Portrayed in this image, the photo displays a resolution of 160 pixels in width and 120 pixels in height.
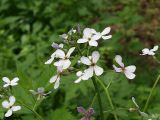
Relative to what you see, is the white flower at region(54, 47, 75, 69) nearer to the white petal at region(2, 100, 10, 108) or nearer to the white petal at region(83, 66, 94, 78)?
the white petal at region(83, 66, 94, 78)

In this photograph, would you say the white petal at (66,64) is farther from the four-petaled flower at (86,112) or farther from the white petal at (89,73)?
the four-petaled flower at (86,112)

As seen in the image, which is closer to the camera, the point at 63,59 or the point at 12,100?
the point at 63,59

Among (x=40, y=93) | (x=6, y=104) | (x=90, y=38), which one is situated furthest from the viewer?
(x=40, y=93)

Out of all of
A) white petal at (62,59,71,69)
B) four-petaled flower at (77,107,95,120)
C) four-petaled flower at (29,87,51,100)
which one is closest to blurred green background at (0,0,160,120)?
four-petaled flower at (29,87,51,100)

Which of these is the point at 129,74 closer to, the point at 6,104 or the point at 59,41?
the point at 6,104

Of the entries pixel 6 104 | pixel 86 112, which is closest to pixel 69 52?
pixel 86 112

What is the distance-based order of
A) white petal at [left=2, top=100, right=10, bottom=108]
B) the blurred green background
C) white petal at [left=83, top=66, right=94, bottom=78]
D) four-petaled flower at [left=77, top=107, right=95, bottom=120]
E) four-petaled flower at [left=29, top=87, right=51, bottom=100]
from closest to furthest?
white petal at [left=83, top=66, right=94, bottom=78]
four-petaled flower at [left=77, top=107, right=95, bottom=120]
white petal at [left=2, top=100, right=10, bottom=108]
four-petaled flower at [left=29, top=87, right=51, bottom=100]
the blurred green background

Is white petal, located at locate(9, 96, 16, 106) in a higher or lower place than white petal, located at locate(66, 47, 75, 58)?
lower

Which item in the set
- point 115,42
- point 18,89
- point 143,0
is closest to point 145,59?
point 115,42
